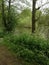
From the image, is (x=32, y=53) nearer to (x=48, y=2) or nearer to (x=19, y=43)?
(x=19, y=43)

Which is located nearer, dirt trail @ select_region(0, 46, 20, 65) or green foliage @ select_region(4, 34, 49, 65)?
dirt trail @ select_region(0, 46, 20, 65)

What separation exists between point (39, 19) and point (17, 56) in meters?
7.08

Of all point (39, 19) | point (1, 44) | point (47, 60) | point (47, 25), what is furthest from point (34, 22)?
point (47, 60)

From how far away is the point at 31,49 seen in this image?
716cm

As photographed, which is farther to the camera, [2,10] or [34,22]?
[2,10]

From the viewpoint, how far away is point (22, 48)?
7.19 m

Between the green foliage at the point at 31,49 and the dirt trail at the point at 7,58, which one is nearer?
the dirt trail at the point at 7,58

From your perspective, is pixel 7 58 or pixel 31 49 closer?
pixel 7 58

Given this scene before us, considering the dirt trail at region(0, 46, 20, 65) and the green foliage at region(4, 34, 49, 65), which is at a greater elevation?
the green foliage at region(4, 34, 49, 65)

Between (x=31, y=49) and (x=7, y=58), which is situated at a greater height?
(x=31, y=49)

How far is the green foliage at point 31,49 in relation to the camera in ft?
21.7

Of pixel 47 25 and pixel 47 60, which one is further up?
pixel 47 25

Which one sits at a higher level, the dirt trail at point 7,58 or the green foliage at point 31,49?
the green foliage at point 31,49

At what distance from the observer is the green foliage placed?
6613 mm
